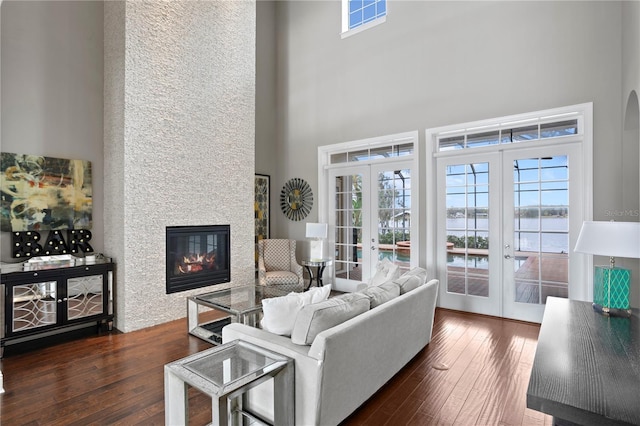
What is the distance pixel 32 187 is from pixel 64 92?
120 centimetres

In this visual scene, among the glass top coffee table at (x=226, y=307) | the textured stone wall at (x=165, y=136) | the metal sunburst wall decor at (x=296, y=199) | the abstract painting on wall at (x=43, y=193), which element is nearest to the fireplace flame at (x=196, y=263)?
the textured stone wall at (x=165, y=136)

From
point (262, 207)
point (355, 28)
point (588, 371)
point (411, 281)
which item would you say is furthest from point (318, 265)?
point (588, 371)

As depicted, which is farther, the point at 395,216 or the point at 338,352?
the point at 395,216

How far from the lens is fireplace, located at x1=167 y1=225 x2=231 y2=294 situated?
14.7 feet

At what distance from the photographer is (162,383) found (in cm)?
280

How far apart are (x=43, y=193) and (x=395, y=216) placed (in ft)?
15.1

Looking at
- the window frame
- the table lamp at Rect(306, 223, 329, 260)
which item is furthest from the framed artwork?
the window frame

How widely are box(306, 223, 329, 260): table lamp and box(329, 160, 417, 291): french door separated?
12.4 inches

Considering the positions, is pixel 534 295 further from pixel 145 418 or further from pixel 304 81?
pixel 304 81

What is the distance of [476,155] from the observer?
4.66 m

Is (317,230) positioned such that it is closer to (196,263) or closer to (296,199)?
(296,199)

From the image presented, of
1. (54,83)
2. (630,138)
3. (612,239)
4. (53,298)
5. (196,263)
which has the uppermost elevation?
(54,83)

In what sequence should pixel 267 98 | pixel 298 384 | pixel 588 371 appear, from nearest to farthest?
pixel 588 371 → pixel 298 384 → pixel 267 98

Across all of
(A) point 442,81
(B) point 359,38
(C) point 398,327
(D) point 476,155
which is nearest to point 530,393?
(C) point 398,327
